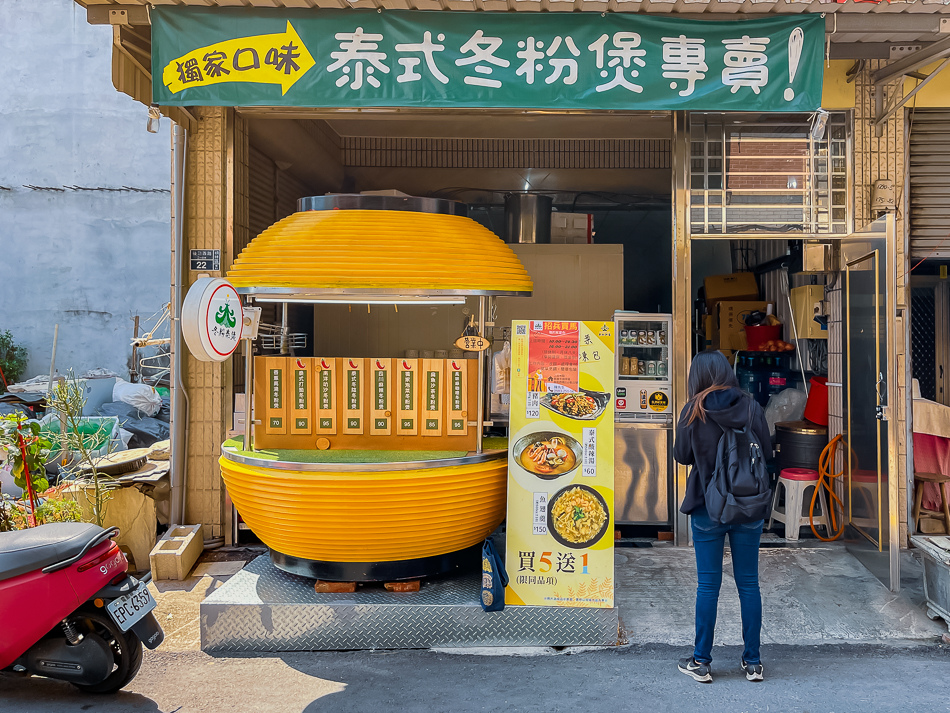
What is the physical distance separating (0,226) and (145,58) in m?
11.1

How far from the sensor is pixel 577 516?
4414 millimetres

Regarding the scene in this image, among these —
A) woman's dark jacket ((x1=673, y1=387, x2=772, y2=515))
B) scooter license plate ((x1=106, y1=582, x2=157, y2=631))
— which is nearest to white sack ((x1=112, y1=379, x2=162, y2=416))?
scooter license plate ((x1=106, y1=582, x2=157, y2=631))

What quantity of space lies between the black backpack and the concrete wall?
43.0ft

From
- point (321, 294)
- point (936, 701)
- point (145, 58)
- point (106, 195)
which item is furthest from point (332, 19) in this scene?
point (106, 195)

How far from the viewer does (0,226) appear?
46.0 feet

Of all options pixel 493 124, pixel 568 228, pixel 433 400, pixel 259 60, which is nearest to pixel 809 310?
pixel 568 228

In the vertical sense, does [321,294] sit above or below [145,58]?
below

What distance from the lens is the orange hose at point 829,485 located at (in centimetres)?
616

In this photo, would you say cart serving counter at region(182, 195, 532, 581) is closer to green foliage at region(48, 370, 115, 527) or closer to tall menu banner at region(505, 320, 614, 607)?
tall menu banner at region(505, 320, 614, 607)

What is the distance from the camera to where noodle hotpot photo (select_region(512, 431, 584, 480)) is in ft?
14.6

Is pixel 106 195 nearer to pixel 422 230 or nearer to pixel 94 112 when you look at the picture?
pixel 94 112

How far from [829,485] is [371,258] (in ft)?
15.2

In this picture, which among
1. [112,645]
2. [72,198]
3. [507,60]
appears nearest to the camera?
[112,645]

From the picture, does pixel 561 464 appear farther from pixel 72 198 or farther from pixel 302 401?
pixel 72 198
